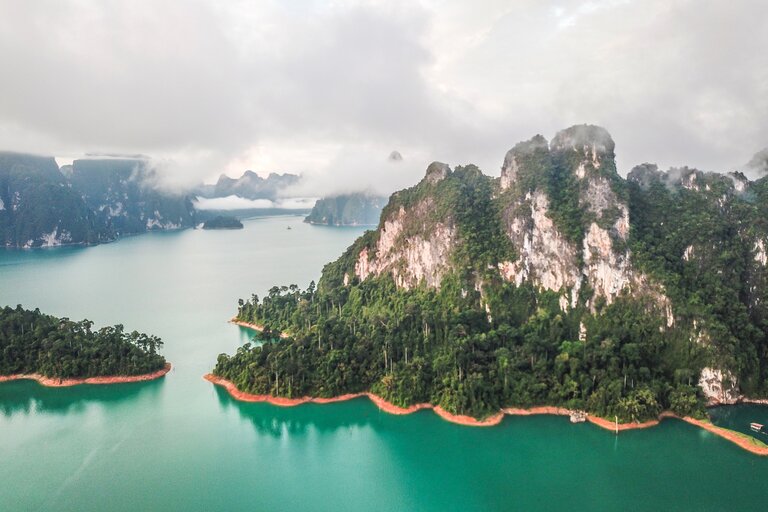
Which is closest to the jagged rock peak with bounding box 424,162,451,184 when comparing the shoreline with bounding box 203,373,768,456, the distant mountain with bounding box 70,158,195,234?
the shoreline with bounding box 203,373,768,456

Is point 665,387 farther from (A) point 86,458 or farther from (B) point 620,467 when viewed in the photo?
(A) point 86,458

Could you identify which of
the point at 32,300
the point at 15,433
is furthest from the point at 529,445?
the point at 32,300

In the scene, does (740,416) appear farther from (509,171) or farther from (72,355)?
(72,355)

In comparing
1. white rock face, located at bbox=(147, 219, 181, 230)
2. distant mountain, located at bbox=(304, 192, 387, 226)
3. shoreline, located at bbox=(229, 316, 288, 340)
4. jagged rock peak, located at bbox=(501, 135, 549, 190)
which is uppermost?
distant mountain, located at bbox=(304, 192, 387, 226)

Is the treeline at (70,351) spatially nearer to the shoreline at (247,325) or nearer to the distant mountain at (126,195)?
the shoreline at (247,325)

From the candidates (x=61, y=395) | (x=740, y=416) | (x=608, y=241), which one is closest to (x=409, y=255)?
(x=608, y=241)

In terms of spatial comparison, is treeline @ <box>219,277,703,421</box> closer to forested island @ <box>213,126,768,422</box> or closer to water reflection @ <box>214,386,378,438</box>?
forested island @ <box>213,126,768,422</box>
